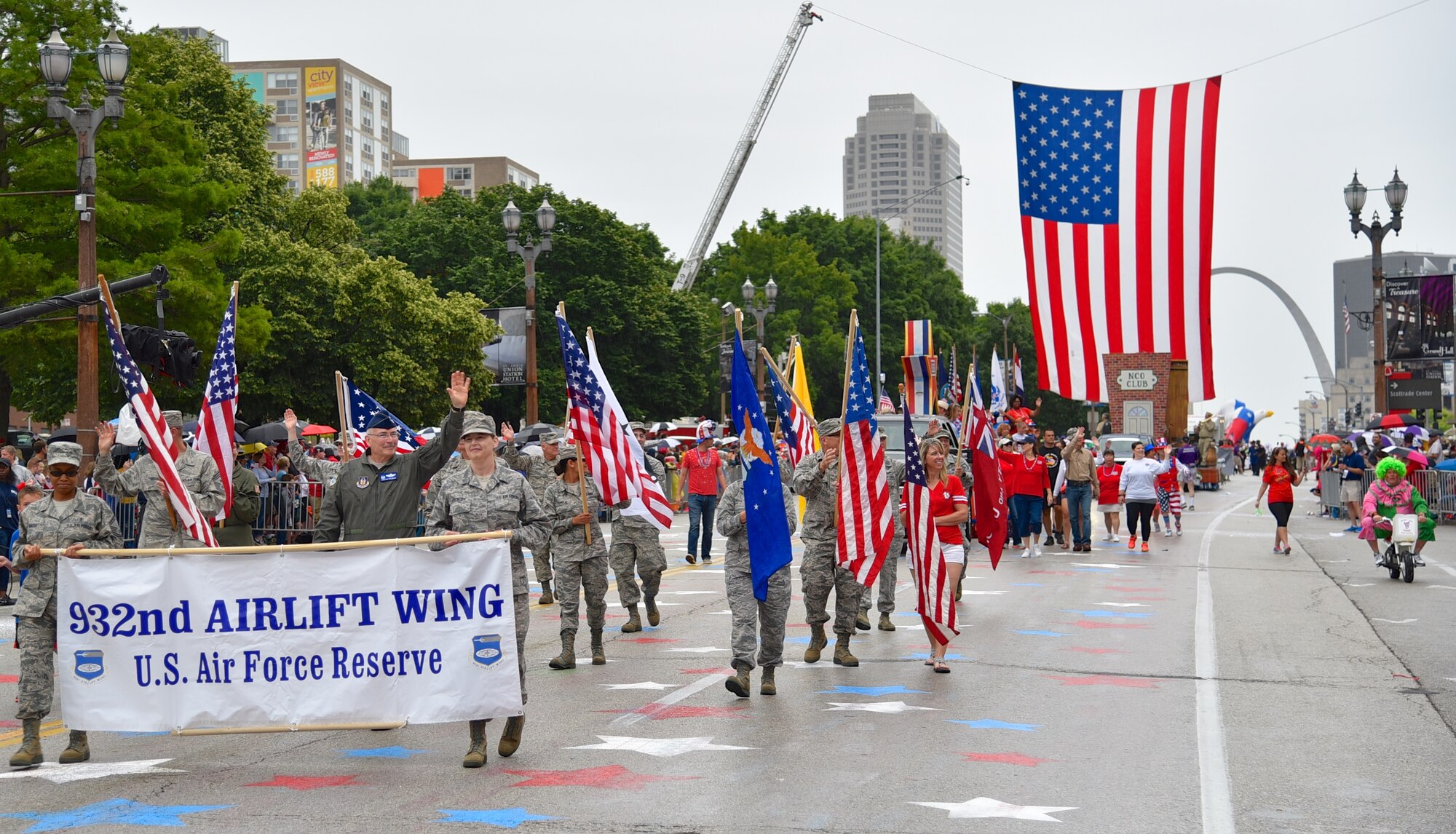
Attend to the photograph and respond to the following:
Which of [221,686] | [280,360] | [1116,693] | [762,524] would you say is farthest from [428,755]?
[280,360]

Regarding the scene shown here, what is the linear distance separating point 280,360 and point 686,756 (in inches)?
1477

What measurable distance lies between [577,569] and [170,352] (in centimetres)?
870

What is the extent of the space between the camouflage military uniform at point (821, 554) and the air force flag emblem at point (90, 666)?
5245mm

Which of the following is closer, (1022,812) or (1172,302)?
(1022,812)

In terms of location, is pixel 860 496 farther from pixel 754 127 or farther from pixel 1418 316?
pixel 754 127

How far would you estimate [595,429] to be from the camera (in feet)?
A: 43.3

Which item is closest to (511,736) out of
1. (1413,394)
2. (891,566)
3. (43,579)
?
(43,579)

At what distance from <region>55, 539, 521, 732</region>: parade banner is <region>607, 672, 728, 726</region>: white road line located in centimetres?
131

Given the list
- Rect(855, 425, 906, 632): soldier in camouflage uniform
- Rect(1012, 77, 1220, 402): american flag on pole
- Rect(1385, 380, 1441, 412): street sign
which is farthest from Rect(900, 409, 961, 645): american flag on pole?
Rect(1385, 380, 1441, 412): street sign

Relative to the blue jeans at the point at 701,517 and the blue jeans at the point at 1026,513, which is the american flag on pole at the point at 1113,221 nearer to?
the blue jeans at the point at 701,517

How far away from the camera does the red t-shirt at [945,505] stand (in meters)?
11.8

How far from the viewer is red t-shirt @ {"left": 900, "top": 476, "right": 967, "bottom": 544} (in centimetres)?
1177

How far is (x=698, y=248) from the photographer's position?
109688 mm

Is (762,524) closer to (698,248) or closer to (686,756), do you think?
(686,756)
